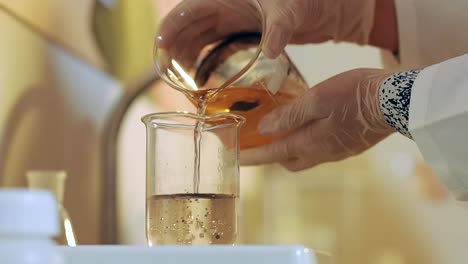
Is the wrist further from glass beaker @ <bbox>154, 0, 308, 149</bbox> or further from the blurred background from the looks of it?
glass beaker @ <bbox>154, 0, 308, 149</bbox>

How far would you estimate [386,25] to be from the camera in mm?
1020

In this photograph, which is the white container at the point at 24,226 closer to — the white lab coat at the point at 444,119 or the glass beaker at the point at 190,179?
the glass beaker at the point at 190,179

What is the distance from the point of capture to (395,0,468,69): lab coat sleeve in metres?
0.97

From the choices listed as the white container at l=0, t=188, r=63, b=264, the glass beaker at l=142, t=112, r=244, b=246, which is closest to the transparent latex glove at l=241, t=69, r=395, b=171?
the glass beaker at l=142, t=112, r=244, b=246

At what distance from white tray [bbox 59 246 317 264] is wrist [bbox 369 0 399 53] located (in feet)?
2.24

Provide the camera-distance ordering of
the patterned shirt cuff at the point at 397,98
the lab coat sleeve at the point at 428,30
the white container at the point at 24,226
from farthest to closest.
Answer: the lab coat sleeve at the point at 428,30 < the patterned shirt cuff at the point at 397,98 < the white container at the point at 24,226

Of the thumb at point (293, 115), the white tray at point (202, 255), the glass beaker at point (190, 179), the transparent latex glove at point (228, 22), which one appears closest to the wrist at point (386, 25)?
the transparent latex glove at point (228, 22)

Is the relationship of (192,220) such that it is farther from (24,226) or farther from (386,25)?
(386,25)

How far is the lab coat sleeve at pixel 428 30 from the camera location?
0.97 metres

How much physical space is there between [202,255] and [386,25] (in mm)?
724

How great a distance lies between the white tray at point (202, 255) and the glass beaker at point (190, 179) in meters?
0.21

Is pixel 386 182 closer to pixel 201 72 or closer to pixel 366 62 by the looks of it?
pixel 366 62

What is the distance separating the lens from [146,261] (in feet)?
1.25

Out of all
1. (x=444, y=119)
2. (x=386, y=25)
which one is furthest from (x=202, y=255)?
(x=386, y=25)
